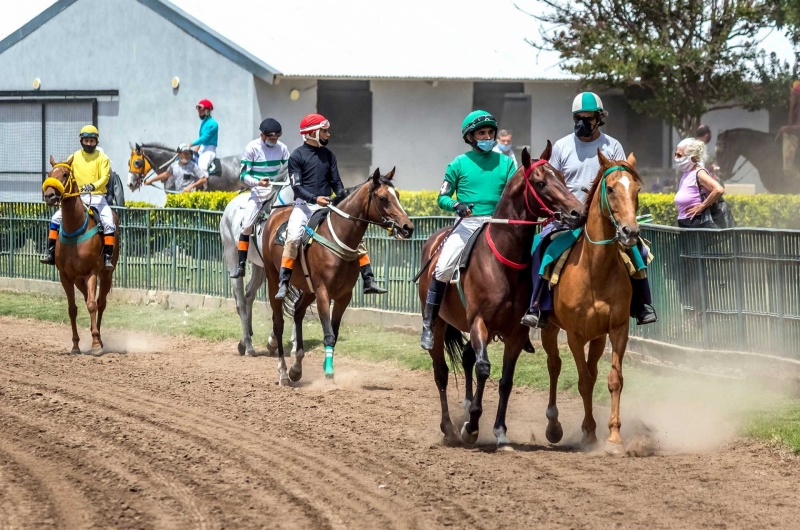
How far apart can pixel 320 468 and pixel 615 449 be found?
2216mm

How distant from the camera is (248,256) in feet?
50.7

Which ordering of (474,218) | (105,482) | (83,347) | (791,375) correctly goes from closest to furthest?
A: (105,482), (474,218), (791,375), (83,347)

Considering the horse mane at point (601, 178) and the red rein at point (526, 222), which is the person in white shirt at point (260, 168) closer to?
the red rein at point (526, 222)

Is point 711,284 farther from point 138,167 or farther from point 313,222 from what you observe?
point 138,167

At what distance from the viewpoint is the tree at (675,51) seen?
78.6 feet

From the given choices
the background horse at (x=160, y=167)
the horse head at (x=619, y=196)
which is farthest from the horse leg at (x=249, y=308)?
the background horse at (x=160, y=167)

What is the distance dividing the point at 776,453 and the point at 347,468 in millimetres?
3178

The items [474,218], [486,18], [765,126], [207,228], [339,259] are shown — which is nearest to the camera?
[474,218]

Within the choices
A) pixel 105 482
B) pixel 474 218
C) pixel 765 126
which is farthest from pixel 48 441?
pixel 765 126

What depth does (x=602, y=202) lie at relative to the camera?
877cm

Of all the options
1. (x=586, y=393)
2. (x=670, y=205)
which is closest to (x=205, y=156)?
(x=670, y=205)

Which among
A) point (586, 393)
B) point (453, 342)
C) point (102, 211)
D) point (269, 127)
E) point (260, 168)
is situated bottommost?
point (586, 393)

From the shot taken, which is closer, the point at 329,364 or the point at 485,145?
the point at 485,145

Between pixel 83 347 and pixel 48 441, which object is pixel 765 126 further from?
pixel 48 441
